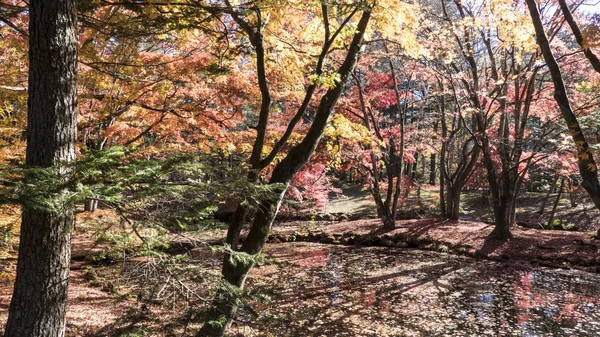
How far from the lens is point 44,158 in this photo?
116 inches

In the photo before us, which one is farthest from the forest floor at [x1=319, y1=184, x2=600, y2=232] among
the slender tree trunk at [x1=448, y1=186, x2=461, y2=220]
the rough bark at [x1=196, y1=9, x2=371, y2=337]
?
the rough bark at [x1=196, y1=9, x2=371, y2=337]

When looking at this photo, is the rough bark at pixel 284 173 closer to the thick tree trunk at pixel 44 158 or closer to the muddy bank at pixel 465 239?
the thick tree trunk at pixel 44 158

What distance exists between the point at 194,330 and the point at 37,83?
4.27 m

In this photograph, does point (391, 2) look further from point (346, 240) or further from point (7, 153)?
point (346, 240)

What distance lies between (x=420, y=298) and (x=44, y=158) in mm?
6953

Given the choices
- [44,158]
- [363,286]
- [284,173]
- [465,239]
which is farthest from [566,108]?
[465,239]

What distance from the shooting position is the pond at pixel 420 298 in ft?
20.1

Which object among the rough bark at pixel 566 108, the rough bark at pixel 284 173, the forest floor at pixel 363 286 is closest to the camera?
the rough bark at pixel 566 108

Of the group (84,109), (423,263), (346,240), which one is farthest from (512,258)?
(84,109)

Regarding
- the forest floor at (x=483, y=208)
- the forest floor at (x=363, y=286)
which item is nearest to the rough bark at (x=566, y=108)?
the forest floor at (x=363, y=286)

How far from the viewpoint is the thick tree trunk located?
115 inches

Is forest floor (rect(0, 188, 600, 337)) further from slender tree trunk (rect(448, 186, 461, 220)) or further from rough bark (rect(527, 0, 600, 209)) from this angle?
rough bark (rect(527, 0, 600, 209))

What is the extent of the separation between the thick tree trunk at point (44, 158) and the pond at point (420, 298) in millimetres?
2081

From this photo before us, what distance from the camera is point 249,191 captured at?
3.48 metres
